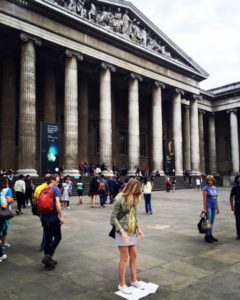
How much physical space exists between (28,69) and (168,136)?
21.8m

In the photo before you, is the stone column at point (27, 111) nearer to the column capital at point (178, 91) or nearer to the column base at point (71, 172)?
the column base at point (71, 172)

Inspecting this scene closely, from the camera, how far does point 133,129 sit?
28719mm

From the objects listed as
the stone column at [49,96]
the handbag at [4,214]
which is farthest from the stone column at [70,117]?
the handbag at [4,214]

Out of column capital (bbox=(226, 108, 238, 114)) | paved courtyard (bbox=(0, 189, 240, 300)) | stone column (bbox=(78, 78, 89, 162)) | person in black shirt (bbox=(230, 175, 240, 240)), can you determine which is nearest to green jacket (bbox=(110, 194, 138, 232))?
paved courtyard (bbox=(0, 189, 240, 300))

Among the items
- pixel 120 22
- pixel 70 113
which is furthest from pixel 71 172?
pixel 120 22

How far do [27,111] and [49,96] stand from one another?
5.79 metres

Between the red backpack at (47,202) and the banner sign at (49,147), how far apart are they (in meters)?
13.1

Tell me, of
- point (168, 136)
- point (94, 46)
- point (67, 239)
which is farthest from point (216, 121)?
point (67, 239)

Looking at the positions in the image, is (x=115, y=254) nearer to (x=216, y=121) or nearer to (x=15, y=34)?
(x=15, y=34)

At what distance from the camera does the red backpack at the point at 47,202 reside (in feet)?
17.6

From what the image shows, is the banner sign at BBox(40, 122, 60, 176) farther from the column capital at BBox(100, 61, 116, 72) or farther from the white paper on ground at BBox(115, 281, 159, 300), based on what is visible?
the white paper on ground at BBox(115, 281, 159, 300)

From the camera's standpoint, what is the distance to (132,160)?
28.4 meters

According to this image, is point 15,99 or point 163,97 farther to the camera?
point 163,97

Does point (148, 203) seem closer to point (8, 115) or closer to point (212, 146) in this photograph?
point (8, 115)
